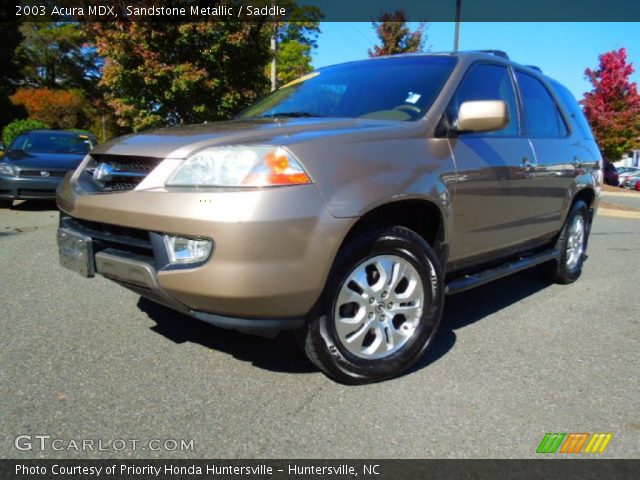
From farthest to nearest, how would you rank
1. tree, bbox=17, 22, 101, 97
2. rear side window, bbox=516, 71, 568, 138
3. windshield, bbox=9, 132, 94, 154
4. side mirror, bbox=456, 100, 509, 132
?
tree, bbox=17, 22, 101, 97, windshield, bbox=9, 132, 94, 154, rear side window, bbox=516, 71, 568, 138, side mirror, bbox=456, 100, 509, 132

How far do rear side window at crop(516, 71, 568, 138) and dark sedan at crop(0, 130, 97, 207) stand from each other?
732cm

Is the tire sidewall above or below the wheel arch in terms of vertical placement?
below

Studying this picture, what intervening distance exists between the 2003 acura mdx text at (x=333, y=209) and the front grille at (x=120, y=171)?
0.01m

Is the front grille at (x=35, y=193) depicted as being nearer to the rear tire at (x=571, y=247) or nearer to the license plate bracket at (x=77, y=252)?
the license plate bracket at (x=77, y=252)

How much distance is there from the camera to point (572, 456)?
7.07 feet

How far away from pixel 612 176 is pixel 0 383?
78.6ft

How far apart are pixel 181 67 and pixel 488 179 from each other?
8.90 m

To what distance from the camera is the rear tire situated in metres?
4.71

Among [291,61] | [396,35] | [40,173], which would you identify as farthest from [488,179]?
[291,61]

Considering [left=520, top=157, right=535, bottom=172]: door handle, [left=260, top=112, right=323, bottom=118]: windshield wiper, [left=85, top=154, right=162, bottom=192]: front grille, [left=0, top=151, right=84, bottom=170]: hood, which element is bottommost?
[left=0, top=151, right=84, bottom=170]: hood

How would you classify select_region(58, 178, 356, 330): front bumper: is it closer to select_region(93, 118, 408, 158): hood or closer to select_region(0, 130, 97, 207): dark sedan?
select_region(93, 118, 408, 158): hood

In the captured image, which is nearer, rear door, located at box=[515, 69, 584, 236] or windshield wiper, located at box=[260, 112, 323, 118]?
windshield wiper, located at box=[260, 112, 323, 118]

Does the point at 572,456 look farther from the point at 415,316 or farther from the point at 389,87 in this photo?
the point at 389,87

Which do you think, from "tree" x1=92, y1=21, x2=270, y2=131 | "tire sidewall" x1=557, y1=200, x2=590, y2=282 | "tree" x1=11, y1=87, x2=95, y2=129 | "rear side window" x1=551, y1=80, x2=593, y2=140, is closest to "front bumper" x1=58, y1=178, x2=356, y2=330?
"tire sidewall" x1=557, y1=200, x2=590, y2=282
